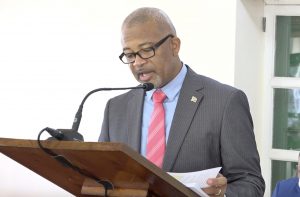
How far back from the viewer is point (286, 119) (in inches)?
194

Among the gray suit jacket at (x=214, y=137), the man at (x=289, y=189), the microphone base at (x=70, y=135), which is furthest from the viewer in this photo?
the man at (x=289, y=189)

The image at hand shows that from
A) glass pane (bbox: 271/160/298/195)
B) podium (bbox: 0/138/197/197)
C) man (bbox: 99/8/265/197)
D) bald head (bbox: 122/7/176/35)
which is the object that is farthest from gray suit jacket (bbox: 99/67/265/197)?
glass pane (bbox: 271/160/298/195)

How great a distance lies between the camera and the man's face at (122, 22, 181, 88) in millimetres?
2139

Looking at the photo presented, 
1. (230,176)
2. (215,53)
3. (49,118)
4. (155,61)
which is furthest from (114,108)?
(49,118)

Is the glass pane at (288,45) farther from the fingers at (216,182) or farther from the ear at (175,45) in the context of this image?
the fingers at (216,182)

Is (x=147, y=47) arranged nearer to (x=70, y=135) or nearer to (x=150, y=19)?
(x=150, y=19)

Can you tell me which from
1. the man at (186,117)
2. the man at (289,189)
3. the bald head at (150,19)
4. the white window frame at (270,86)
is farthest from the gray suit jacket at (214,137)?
the white window frame at (270,86)

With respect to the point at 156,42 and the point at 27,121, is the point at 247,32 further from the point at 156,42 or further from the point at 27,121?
the point at 156,42

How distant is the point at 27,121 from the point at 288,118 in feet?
6.99

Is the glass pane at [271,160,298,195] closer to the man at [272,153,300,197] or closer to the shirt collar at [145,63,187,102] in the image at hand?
the man at [272,153,300,197]

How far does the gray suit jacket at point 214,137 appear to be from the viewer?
81.9 inches

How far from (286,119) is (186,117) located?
9.49ft

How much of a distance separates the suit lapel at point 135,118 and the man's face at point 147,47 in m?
0.15

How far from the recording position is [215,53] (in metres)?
4.31
